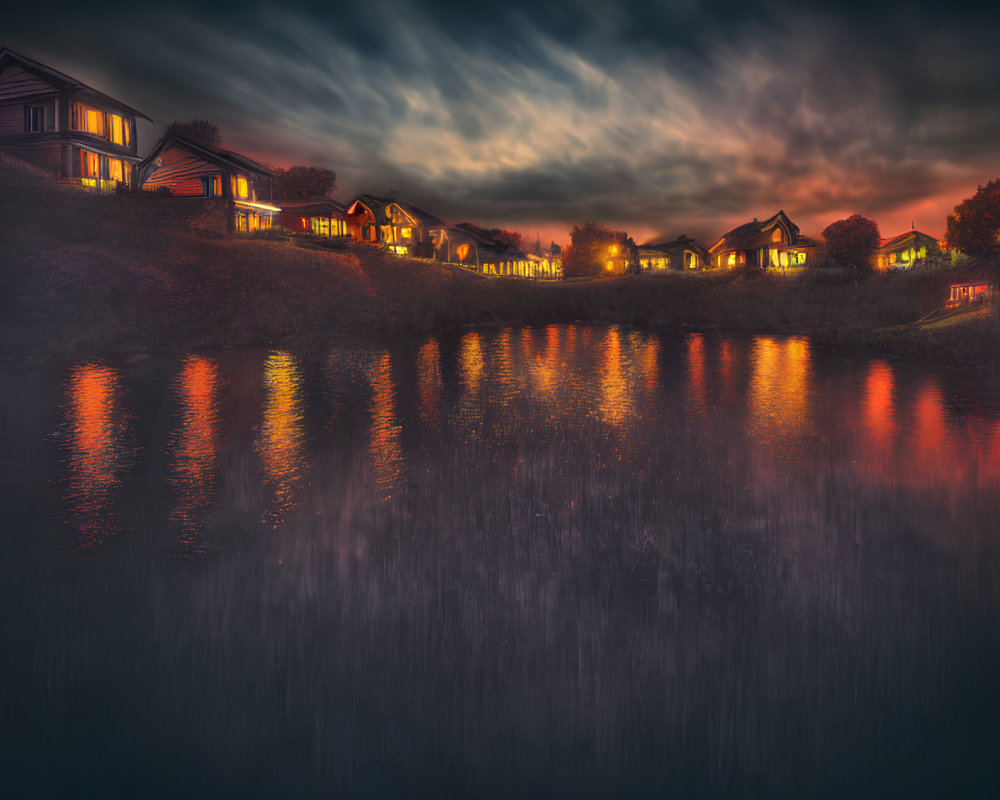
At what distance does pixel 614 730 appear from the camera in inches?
182

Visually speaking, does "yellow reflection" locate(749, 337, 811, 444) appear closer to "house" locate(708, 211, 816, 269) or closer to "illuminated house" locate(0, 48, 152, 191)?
"illuminated house" locate(0, 48, 152, 191)

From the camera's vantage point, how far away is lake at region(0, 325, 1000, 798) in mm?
4379

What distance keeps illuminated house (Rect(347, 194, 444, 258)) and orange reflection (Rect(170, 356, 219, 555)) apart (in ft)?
213

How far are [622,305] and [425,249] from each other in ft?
126

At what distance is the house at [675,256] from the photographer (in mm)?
111812

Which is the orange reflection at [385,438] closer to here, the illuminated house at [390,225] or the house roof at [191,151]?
the house roof at [191,151]

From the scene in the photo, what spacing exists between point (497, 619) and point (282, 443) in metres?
7.59

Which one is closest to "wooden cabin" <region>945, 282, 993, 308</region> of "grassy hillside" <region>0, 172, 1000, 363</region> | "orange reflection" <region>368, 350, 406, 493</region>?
"grassy hillside" <region>0, 172, 1000, 363</region>

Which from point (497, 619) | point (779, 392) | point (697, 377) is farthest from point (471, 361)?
point (497, 619)

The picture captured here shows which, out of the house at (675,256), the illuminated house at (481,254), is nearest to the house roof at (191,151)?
the illuminated house at (481,254)

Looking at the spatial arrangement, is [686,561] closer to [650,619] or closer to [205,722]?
[650,619]

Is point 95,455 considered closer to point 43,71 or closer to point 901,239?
point 43,71

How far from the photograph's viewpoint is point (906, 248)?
9219 centimetres

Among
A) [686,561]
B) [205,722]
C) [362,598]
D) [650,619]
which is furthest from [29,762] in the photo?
[686,561]
